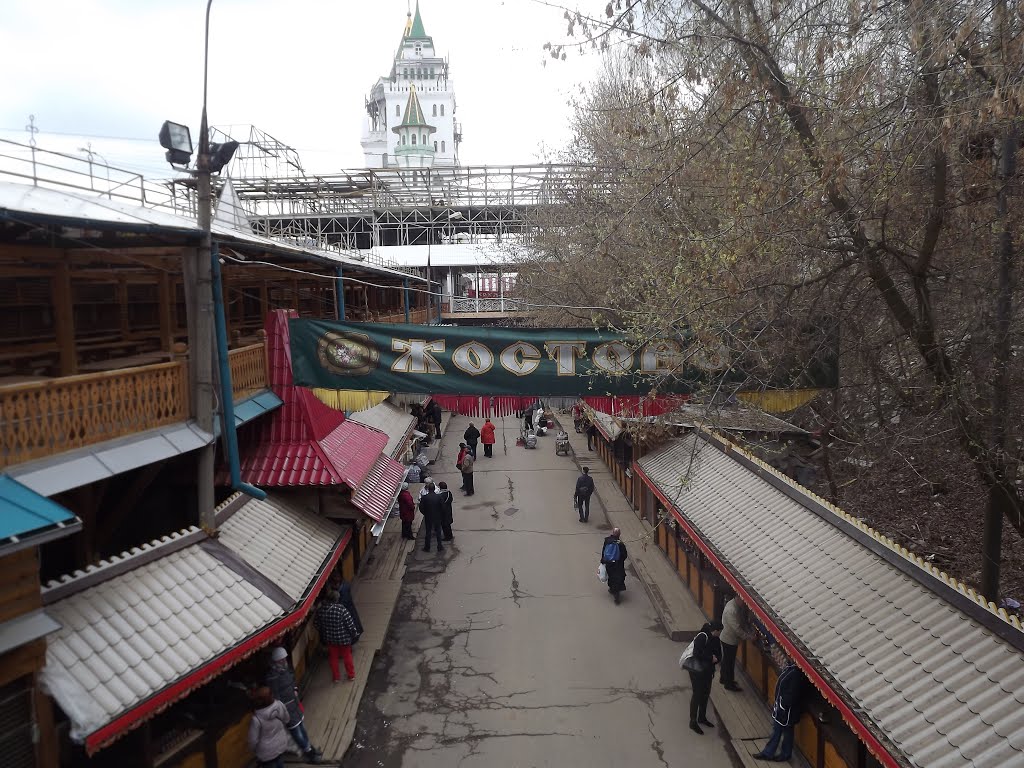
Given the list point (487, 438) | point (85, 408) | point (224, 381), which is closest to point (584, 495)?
point (487, 438)

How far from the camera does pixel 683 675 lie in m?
10.6

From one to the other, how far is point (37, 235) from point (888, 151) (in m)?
8.95

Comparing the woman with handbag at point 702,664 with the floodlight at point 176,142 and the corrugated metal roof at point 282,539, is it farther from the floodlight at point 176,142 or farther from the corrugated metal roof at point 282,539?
the floodlight at point 176,142

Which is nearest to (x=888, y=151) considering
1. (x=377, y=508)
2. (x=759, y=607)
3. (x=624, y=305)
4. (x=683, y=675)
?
(x=759, y=607)

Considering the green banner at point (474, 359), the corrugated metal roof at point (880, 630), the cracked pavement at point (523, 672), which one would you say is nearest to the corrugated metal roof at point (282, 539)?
the green banner at point (474, 359)

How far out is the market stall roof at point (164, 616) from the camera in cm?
560

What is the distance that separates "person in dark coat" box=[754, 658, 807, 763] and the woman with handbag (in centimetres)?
89

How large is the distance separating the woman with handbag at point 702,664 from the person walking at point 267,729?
4.88 meters

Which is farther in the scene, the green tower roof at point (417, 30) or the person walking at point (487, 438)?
the green tower roof at point (417, 30)

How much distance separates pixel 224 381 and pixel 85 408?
6.39 feet

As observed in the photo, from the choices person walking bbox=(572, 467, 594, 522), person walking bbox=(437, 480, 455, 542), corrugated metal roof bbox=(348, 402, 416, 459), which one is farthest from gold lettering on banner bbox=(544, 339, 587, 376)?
person walking bbox=(572, 467, 594, 522)

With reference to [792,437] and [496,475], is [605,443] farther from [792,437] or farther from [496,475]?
[792,437]

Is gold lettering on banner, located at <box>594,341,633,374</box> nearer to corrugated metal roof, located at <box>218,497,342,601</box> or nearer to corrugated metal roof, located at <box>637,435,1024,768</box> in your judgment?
corrugated metal roof, located at <box>637,435,1024,768</box>

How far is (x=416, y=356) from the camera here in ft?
33.1
